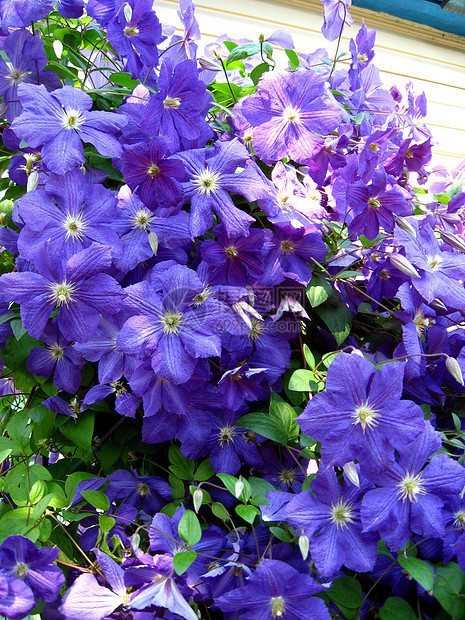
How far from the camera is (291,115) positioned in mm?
844

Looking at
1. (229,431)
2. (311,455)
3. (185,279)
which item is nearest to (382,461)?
(311,455)

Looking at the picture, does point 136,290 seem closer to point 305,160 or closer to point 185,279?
point 185,279

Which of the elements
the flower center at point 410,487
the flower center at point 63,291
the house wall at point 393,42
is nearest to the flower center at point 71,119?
the flower center at point 63,291

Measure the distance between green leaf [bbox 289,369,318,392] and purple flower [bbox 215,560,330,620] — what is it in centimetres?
24

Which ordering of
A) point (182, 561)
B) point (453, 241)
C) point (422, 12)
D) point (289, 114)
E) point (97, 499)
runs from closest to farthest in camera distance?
point (182, 561), point (97, 499), point (289, 114), point (453, 241), point (422, 12)

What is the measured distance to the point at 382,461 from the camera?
681 mm

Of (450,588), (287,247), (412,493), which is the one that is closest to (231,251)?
(287,247)

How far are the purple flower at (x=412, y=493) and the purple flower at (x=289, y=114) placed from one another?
0.47 meters

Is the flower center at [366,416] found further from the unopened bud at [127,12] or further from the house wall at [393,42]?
the house wall at [393,42]

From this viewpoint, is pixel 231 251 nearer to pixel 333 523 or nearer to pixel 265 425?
pixel 265 425

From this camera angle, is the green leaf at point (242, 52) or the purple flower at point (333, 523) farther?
the green leaf at point (242, 52)

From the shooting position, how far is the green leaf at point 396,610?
664 millimetres

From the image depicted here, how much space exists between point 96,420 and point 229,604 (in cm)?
38

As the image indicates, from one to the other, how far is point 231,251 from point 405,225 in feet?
1.03
